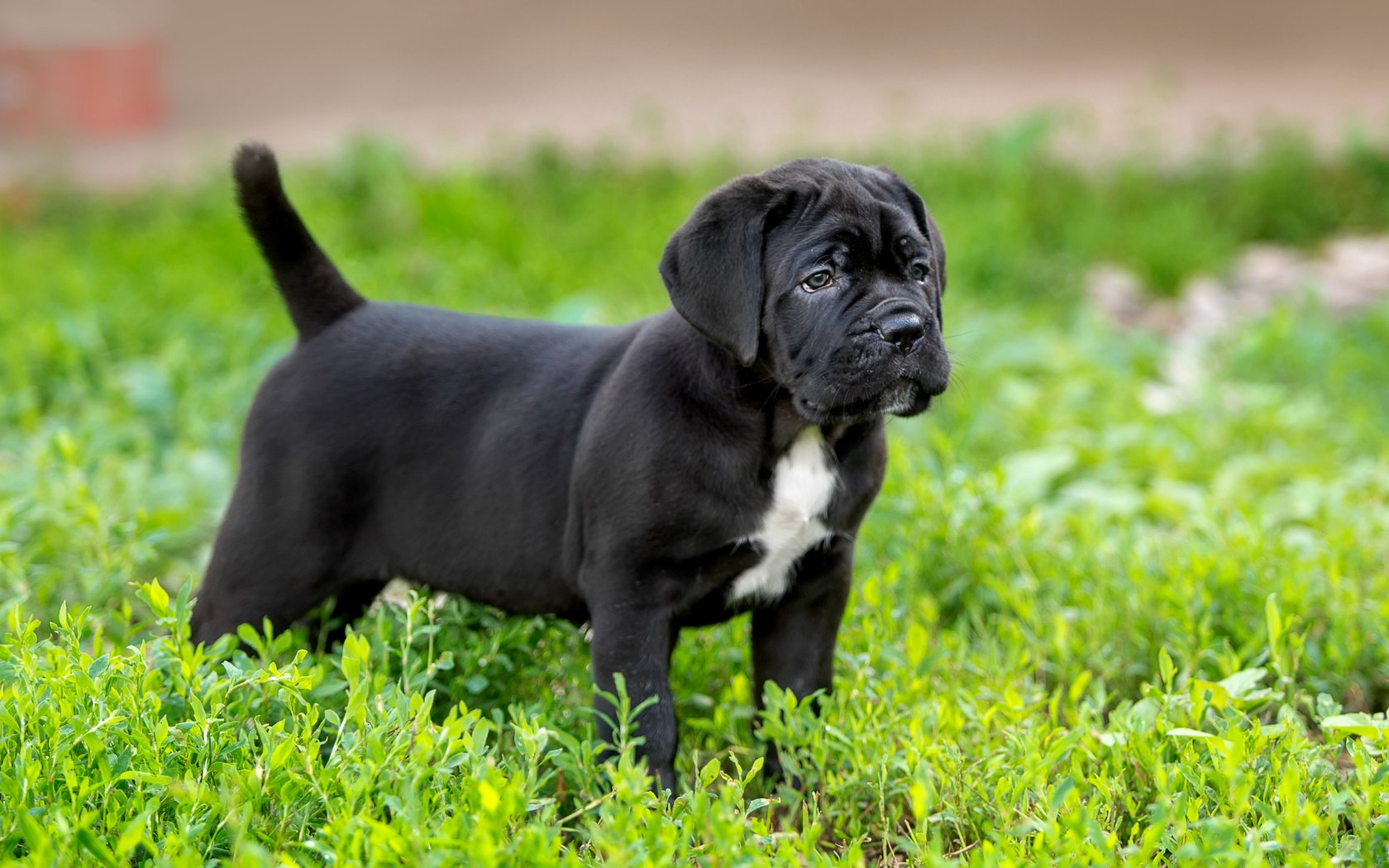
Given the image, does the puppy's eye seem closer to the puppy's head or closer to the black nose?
the puppy's head

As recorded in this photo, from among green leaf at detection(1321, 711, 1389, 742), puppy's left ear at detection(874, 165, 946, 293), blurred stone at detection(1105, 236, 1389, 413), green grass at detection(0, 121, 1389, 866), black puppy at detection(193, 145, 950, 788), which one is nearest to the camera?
green grass at detection(0, 121, 1389, 866)

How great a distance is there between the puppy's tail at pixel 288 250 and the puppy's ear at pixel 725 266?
1028mm

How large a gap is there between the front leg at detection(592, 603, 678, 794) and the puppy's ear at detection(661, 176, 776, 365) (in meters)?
0.60

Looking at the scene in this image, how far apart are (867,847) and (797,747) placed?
389 millimetres

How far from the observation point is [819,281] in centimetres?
318

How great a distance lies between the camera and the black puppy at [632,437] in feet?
10.3

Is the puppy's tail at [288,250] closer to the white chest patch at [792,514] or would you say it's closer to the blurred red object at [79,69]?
the white chest patch at [792,514]

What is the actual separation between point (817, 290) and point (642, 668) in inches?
35.3

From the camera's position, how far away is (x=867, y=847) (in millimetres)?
3215

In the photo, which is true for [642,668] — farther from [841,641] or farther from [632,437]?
[841,641]

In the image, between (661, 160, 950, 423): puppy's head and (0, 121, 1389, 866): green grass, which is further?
(661, 160, 950, 423): puppy's head

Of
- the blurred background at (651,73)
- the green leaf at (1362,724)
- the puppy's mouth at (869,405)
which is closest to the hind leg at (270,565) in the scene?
the puppy's mouth at (869,405)

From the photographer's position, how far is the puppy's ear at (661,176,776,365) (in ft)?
10.1

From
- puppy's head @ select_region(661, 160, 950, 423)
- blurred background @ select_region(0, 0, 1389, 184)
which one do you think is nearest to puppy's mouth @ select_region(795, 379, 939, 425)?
puppy's head @ select_region(661, 160, 950, 423)
